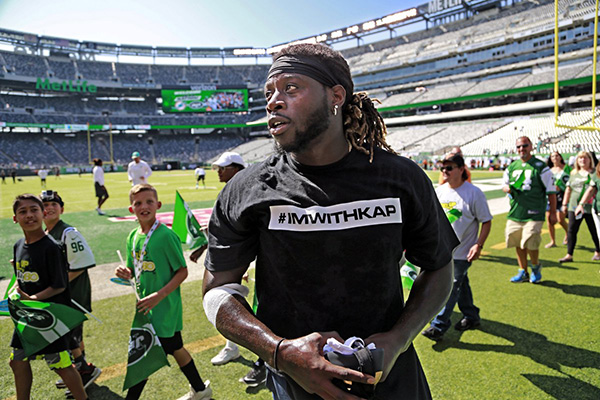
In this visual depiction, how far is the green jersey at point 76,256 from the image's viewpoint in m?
3.15

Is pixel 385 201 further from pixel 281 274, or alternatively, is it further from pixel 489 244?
pixel 489 244

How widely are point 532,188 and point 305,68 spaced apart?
5.24 metres

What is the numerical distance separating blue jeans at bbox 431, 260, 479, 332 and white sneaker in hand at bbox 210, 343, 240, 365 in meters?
2.09

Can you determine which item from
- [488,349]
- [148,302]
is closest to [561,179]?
[488,349]

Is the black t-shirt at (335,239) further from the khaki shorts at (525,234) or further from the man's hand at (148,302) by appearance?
the khaki shorts at (525,234)

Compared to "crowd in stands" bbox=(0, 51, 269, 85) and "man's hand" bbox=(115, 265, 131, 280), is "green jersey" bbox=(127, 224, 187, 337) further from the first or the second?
"crowd in stands" bbox=(0, 51, 269, 85)

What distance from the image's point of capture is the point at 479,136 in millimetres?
42594

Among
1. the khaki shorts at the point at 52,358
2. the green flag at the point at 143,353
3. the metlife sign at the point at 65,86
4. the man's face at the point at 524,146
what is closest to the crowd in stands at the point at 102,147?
the metlife sign at the point at 65,86

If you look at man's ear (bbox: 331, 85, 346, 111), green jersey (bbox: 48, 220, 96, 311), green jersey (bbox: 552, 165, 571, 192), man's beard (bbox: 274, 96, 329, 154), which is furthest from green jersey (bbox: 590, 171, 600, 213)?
green jersey (bbox: 48, 220, 96, 311)

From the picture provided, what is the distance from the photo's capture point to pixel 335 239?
1245 millimetres

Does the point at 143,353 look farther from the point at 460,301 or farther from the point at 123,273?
the point at 460,301

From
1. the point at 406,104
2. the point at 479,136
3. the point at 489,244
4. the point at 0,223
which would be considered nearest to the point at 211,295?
the point at 489,244

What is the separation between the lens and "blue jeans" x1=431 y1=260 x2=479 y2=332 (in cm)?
386

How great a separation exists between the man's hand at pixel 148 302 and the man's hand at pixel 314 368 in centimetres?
186
